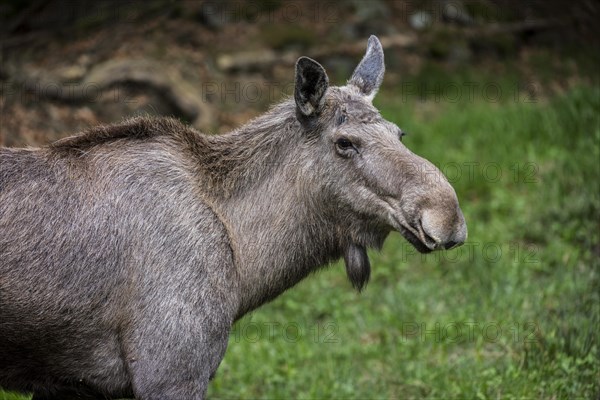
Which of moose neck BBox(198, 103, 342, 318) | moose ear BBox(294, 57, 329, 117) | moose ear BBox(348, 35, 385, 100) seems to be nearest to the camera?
moose ear BBox(294, 57, 329, 117)

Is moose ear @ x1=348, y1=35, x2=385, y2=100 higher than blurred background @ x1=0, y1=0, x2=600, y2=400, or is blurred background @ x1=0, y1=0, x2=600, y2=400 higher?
moose ear @ x1=348, y1=35, x2=385, y2=100

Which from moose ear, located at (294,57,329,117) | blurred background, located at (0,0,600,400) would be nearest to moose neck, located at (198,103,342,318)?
moose ear, located at (294,57,329,117)

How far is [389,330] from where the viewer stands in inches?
335

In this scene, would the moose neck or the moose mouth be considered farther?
the moose neck

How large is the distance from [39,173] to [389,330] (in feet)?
14.4

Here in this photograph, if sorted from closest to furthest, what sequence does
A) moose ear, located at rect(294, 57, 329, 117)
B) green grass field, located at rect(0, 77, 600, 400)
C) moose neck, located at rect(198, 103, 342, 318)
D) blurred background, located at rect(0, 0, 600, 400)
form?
1. moose ear, located at rect(294, 57, 329, 117)
2. moose neck, located at rect(198, 103, 342, 318)
3. green grass field, located at rect(0, 77, 600, 400)
4. blurred background, located at rect(0, 0, 600, 400)

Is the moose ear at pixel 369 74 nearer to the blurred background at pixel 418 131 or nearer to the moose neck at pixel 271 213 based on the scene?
the moose neck at pixel 271 213

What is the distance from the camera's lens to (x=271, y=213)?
5477 mm

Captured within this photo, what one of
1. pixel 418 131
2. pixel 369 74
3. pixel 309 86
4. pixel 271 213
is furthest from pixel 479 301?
pixel 418 131

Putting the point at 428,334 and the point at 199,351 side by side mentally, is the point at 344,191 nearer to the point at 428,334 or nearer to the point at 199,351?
the point at 199,351

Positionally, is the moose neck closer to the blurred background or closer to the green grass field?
the blurred background

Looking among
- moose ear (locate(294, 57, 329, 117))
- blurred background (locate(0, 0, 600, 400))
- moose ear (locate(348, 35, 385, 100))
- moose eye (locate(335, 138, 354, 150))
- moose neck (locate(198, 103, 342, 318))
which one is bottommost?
blurred background (locate(0, 0, 600, 400))

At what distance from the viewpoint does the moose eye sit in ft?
17.5

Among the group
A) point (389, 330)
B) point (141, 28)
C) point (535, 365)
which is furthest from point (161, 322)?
point (141, 28)
